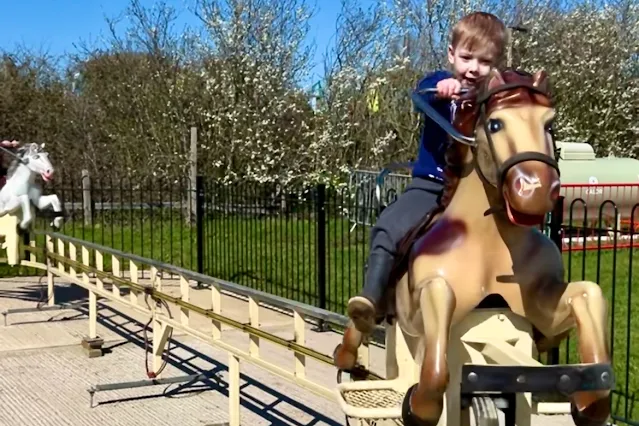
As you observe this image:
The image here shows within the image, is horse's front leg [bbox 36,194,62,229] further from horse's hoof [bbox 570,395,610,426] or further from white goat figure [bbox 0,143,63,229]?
horse's hoof [bbox 570,395,610,426]

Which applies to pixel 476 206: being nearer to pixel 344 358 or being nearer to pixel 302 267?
pixel 344 358

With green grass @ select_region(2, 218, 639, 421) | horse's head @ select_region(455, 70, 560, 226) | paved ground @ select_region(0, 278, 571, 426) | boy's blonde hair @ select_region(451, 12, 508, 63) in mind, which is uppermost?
boy's blonde hair @ select_region(451, 12, 508, 63)

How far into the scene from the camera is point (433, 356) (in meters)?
2.05

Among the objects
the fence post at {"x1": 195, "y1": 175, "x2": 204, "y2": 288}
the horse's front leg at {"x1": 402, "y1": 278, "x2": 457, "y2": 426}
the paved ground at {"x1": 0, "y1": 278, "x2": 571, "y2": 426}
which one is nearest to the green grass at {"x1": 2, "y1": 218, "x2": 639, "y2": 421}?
the fence post at {"x1": 195, "y1": 175, "x2": 204, "y2": 288}

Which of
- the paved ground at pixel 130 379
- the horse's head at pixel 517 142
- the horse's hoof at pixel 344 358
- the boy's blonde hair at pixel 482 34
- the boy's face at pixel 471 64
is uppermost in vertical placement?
the boy's blonde hair at pixel 482 34

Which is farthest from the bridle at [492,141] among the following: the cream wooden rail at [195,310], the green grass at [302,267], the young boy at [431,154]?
the green grass at [302,267]

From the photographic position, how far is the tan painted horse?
76.9 inches

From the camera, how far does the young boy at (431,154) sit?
2.33m

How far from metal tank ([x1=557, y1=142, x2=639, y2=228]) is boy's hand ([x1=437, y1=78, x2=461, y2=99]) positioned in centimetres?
1231

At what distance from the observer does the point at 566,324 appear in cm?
212

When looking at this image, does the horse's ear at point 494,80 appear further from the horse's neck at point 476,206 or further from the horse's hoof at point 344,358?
the horse's hoof at point 344,358

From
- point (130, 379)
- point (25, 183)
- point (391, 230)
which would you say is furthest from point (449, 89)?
point (25, 183)

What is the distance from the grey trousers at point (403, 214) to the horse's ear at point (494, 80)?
53cm

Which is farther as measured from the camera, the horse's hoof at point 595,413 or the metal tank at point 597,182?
the metal tank at point 597,182
